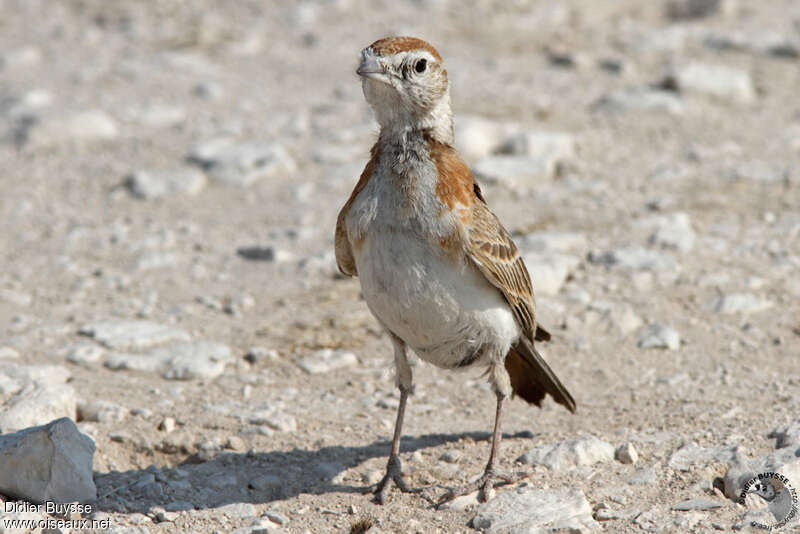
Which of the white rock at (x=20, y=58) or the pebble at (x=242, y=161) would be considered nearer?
the pebble at (x=242, y=161)

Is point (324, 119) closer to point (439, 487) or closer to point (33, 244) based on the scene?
point (33, 244)

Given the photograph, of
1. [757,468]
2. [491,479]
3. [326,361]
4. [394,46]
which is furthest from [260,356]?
[757,468]

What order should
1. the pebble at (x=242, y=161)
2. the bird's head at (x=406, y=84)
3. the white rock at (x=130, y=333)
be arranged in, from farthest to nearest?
1. the pebble at (x=242, y=161)
2. the white rock at (x=130, y=333)
3. the bird's head at (x=406, y=84)

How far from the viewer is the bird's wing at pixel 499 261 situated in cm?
529

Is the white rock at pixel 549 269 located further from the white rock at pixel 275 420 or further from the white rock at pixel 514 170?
the white rock at pixel 275 420

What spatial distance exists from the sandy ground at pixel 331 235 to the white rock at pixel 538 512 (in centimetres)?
11

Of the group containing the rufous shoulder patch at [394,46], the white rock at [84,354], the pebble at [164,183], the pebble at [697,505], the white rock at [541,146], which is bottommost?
the white rock at [84,354]

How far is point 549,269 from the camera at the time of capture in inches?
306

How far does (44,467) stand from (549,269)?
3994 millimetres

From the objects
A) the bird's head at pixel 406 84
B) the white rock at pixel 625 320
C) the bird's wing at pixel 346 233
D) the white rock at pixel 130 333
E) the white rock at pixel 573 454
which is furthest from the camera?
the white rock at pixel 625 320

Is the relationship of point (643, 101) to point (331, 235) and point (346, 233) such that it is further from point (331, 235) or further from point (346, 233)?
point (346, 233)

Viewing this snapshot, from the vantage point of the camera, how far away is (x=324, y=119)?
10.9m

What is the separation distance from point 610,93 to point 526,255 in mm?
3835

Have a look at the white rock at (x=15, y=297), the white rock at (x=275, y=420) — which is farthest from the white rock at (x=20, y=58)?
the white rock at (x=275, y=420)
